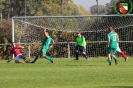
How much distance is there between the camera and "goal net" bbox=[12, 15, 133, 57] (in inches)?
1613

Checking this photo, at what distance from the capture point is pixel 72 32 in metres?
43.4

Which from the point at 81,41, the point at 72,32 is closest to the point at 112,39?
the point at 81,41

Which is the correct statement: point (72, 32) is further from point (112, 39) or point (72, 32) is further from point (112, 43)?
point (112, 43)

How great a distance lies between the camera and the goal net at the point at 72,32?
4097 cm

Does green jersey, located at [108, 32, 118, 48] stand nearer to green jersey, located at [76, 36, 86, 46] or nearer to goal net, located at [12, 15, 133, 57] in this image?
green jersey, located at [76, 36, 86, 46]

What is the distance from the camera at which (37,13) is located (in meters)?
80.1

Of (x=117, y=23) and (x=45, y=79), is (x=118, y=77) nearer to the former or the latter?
(x=45, y=79)

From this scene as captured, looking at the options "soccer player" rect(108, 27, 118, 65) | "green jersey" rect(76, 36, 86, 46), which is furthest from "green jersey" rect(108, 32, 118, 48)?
Answer: "green jersey" rect(76, 36, 86, 46)

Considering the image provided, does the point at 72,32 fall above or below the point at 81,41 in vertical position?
above

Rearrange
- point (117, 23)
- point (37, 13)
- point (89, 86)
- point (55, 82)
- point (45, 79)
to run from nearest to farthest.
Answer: point (89, 86)
point (55, 82)
point (45, 79)
point (117, 23)
point (37, 13)

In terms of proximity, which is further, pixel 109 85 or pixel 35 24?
pixel 35 24

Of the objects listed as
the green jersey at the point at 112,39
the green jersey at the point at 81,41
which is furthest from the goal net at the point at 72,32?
the green jersey at the point at 112,39

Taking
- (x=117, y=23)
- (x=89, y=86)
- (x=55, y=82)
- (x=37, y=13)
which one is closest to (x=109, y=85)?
(x=89, y=86)

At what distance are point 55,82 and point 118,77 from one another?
8.65ft
